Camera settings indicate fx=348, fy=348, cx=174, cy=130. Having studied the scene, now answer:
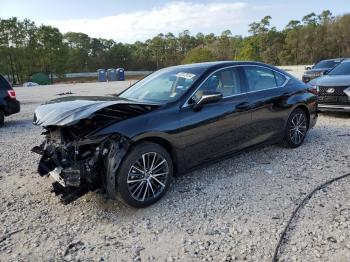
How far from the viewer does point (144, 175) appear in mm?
4074

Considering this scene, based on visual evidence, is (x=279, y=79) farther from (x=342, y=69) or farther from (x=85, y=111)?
(x=342, y=69)

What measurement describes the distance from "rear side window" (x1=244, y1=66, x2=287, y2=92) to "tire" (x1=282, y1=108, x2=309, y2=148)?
0.66 metres

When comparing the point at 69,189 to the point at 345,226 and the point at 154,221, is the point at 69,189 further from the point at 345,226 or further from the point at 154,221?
the point at 345,226

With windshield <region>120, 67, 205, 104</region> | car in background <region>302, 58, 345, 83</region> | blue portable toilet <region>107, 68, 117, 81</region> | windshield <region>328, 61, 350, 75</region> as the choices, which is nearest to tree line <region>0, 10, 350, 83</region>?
blue portable toilet <region>107, 68, 117, 81</region>

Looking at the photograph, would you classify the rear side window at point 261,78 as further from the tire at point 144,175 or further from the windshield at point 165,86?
the tire at point 144,175

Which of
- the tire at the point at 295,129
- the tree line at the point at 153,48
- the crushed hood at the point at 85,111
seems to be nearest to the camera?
the crushed hood at the point at 85,111

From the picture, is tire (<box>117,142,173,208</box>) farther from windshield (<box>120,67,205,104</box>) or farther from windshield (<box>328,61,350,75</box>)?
windshield (<box>328,61,350,75</box>)

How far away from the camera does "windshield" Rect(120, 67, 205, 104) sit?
467 centimetres

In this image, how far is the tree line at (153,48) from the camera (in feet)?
208

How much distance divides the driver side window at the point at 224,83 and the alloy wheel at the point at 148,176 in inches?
42.2

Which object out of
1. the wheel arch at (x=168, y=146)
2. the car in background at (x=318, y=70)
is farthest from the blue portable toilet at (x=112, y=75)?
the wheel arch at (x=168, y=146)

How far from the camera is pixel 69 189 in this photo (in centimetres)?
394

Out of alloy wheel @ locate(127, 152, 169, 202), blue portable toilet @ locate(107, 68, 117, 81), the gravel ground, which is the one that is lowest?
the gravel ground

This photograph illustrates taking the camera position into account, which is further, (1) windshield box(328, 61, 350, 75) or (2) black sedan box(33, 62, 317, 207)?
(1) windshield box(328, 61, 350, 75)
